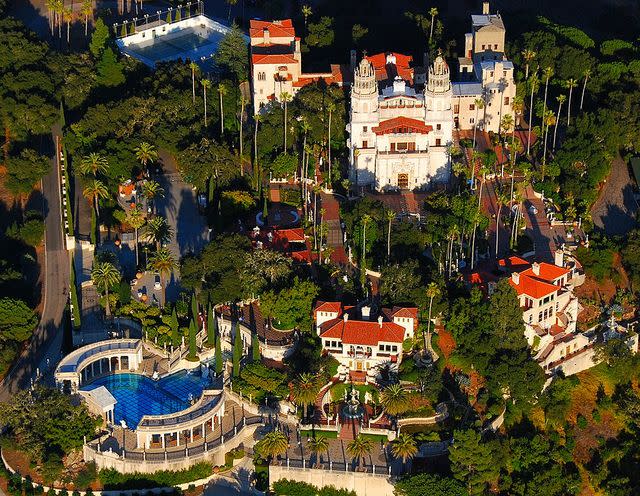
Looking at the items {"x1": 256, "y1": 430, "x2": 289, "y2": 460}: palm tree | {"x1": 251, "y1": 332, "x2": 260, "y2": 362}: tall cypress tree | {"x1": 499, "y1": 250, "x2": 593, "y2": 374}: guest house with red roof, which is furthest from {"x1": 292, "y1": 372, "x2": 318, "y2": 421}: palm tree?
{"x1": 499, "y1": 250, "x2": 593, "y2": 374}: guest house with red roof

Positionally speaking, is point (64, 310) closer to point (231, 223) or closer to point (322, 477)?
point (231, 223)

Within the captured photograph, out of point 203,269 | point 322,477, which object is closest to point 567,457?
point 322,477

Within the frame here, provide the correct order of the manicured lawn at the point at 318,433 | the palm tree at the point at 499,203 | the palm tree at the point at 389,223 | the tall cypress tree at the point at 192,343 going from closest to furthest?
the manicured lawn at the point at 318,433
the tall cypress tree at the point at 192,343
the palm tree at the point at 389,223
the palm tree at the point at 499,203

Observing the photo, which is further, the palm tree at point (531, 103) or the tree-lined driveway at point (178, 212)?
the palm tree at point (531, 103)

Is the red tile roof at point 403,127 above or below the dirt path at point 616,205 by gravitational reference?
above

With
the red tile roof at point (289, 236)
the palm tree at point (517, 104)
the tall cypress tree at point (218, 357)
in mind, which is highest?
the palm tree at point (517, 104)

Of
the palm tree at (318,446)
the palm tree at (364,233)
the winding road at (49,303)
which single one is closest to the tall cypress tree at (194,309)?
the winding road at (49,303)

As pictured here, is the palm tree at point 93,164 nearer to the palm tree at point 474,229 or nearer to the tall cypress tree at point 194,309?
the tall cypress tree at point 194,309
